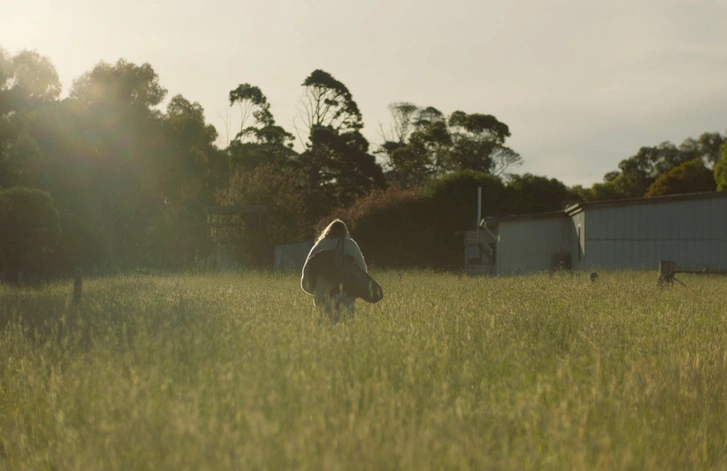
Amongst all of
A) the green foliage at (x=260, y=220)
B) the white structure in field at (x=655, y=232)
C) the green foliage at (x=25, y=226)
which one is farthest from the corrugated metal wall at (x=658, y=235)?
the green foliage at (x=25, y=226)

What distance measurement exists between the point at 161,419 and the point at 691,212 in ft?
97.6

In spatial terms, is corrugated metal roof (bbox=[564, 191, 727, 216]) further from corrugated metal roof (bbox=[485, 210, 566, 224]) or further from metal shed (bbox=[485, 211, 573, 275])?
metal shed (bbox=[485, 211, 573, 275])

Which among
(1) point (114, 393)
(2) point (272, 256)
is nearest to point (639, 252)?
(2) point (272, 256)

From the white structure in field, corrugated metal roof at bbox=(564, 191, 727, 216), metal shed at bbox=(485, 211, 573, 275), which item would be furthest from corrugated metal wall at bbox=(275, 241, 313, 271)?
corrugated metal roof at bbox=(564, 191, 727, 216)

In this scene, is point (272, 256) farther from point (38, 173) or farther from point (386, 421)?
point (386, 421)

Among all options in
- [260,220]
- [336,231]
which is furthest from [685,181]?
[336,231]

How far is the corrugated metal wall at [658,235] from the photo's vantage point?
29984 mm

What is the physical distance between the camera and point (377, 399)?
377 cm

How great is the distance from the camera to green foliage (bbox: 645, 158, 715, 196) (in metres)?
54.7

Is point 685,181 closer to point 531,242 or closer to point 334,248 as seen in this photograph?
point 531,242

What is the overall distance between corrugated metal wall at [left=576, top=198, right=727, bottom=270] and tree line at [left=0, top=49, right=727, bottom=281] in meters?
9.92

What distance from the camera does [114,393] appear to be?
15.3 feet

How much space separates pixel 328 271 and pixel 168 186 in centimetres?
3179

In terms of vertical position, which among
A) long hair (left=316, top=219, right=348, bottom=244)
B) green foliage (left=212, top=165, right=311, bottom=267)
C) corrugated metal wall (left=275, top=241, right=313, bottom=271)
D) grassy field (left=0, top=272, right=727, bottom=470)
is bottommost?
grassy field (left=0, top=272, right=727, bottom=470)
